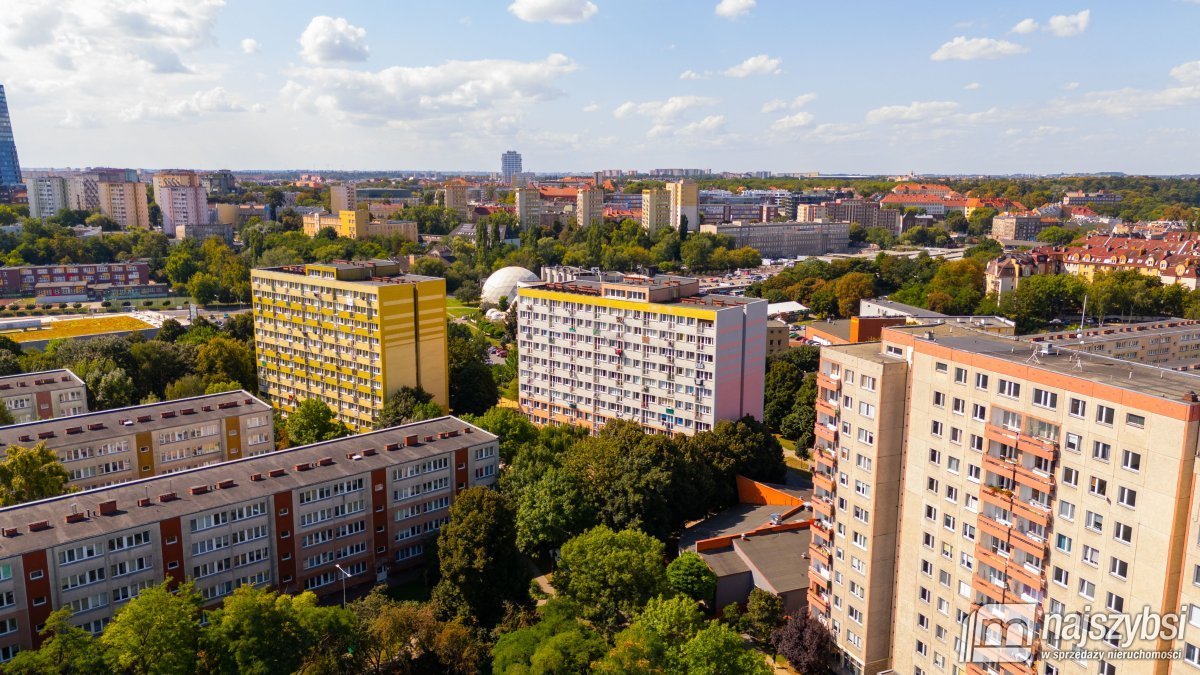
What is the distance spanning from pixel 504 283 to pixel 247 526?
7516 centimetres

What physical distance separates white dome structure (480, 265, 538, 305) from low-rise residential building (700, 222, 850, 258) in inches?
2242

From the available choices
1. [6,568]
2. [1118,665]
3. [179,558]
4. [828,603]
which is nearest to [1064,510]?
[1118,665]

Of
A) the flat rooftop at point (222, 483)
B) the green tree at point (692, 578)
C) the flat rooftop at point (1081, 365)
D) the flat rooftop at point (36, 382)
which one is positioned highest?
the flat rooftop at point (1081, 365)

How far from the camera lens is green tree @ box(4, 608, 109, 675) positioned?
21.7 meters

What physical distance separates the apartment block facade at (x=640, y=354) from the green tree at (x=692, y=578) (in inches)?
594

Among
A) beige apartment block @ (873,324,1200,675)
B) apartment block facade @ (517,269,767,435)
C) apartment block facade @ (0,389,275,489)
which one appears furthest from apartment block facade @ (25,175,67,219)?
beige apartment block @ (873,324,1200,675)

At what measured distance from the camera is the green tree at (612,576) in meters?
29.2

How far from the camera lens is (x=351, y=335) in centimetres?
5141

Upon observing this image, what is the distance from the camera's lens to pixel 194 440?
39812 millimetres

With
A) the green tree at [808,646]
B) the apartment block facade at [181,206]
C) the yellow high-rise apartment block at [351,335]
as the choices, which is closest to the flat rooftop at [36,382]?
the yellow high-rise apartment block at [351,335]

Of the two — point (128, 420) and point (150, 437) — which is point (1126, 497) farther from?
point (128, 420)

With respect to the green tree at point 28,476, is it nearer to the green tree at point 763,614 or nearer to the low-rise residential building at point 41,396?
the low-rise residential building at point 41,396

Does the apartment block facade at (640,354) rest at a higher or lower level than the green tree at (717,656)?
higher

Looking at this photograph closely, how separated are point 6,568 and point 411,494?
44.8ft
